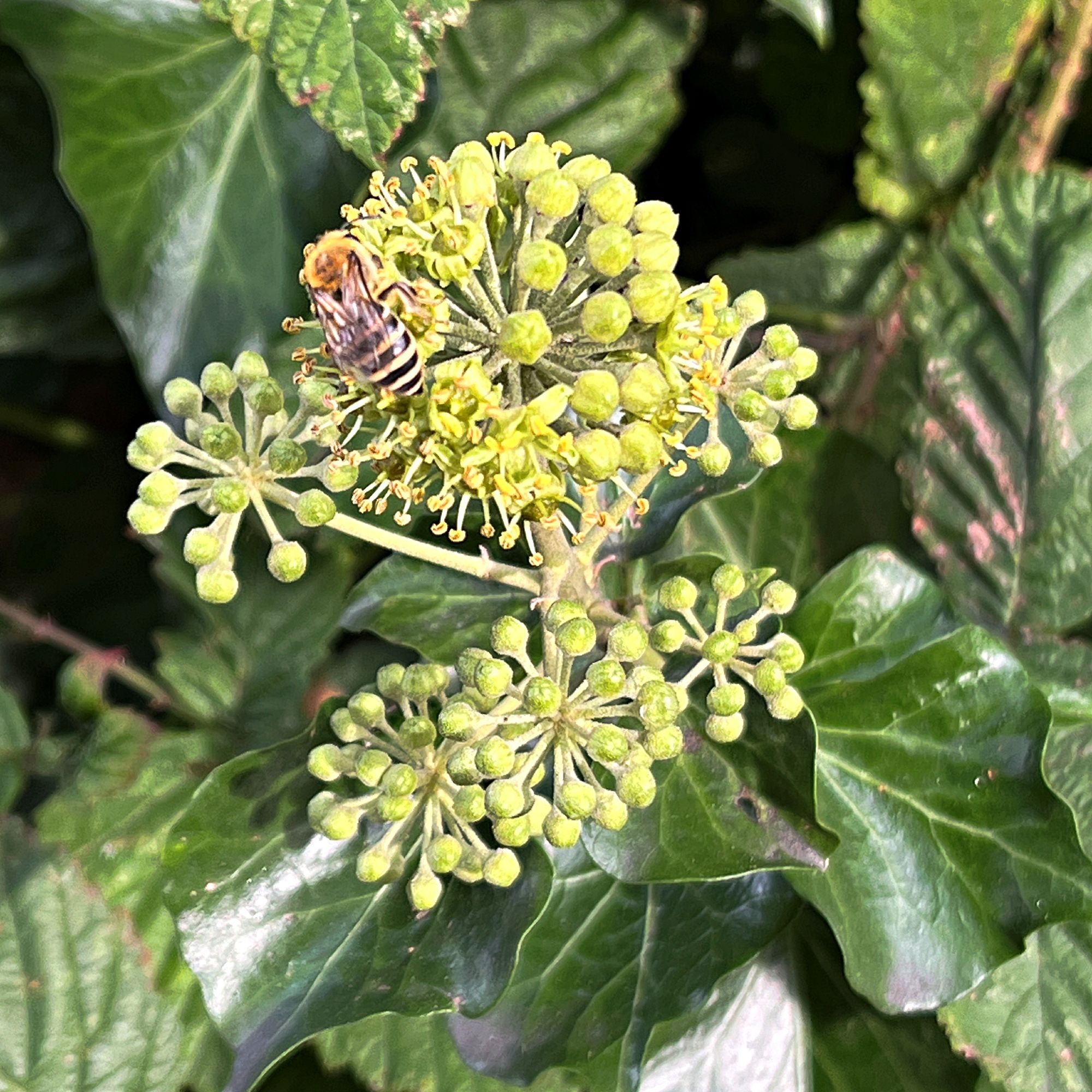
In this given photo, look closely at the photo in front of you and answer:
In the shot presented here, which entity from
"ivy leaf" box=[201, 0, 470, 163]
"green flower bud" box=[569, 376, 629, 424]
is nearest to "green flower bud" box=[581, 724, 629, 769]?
"green flower bud" box=[569, 376, 629, 424]

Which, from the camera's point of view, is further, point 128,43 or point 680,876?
point 128,43

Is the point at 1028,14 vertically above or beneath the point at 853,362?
above

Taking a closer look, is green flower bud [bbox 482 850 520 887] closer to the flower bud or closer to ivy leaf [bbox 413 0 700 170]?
the flower bud

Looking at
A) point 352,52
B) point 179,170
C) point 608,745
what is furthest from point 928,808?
point 179,170

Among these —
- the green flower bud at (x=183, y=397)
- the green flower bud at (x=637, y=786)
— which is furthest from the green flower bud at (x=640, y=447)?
the green flower bud at (x=183, y=397)

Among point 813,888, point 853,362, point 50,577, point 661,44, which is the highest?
point 661,44

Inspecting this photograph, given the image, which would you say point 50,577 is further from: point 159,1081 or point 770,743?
point 770,743

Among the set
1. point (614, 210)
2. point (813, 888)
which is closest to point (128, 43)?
point (614, 210)
